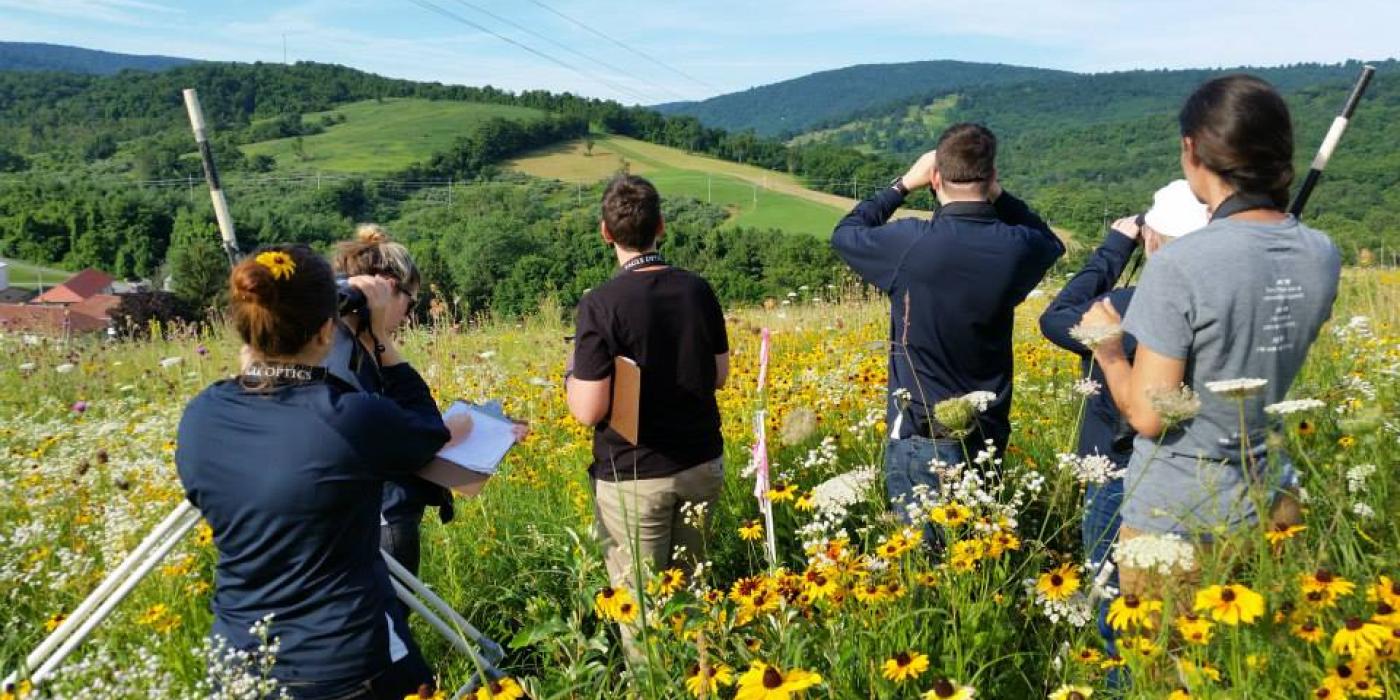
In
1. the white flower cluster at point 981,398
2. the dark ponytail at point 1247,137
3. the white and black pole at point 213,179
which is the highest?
the dark ponytail at point 1247,137

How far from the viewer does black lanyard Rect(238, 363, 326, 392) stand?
188cm

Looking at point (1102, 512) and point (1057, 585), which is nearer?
point (1057, 585)

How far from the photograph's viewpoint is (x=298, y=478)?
5.98 ft

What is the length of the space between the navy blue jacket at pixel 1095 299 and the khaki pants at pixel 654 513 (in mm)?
1183

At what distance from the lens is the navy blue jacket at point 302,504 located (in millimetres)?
1833

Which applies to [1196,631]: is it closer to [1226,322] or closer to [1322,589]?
[1322,589]

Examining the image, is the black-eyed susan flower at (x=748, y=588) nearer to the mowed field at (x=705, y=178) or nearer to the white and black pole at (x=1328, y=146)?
the white and black pole at (x=1328, y=146)

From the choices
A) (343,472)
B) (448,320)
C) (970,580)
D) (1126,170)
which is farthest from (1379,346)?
(1126,170)

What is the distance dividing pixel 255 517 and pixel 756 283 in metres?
37.3

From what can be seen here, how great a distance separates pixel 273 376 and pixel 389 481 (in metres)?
0.60

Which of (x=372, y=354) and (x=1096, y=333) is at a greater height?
(x=1096, y=333)

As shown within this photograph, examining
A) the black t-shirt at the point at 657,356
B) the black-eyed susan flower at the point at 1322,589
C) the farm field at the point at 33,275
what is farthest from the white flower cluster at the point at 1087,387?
the farm field at the point at 33,275

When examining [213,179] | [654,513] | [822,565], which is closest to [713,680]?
[822,565]

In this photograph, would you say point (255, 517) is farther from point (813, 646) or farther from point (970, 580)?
point (970, 580)
